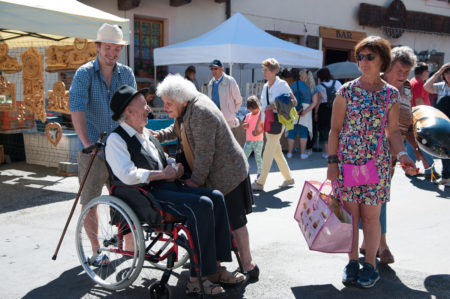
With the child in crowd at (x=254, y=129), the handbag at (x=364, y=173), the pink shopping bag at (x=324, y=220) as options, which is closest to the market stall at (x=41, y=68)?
the child in crowd at (x=254, y=129)

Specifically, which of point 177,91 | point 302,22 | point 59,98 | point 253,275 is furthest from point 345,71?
point 177,91

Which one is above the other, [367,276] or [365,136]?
[365,136]

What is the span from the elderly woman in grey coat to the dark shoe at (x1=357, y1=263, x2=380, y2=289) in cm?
77

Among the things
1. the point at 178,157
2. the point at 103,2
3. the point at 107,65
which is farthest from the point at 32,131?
the point at 178,157

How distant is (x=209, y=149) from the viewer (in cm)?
319

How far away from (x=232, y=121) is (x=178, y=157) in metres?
3.39

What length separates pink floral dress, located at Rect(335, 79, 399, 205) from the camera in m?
3.24

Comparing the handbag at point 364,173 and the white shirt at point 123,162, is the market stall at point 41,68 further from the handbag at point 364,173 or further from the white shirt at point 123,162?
the handbag at point 364,173

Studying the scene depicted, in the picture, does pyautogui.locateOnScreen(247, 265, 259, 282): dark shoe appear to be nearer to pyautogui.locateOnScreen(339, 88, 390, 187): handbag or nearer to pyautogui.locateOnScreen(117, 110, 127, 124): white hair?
pyautogui.locateOnScreen(339, 88, 390, 187): handbag

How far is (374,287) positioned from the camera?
340 centimetres

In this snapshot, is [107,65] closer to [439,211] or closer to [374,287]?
[374,287]

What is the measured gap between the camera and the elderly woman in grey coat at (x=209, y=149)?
125 inches

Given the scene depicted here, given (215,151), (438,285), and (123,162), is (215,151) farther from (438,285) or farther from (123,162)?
(438,285)

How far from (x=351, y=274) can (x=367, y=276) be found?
0.11 metres
